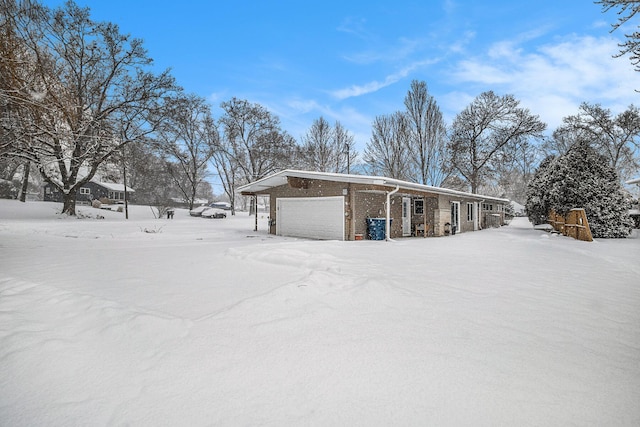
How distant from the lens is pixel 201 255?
7.27 m

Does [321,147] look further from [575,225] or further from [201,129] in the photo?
[575,225]

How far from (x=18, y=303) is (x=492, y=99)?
28512mm

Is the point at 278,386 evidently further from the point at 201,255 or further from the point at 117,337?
the point at 201,255

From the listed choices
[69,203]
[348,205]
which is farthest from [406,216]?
[69,203]

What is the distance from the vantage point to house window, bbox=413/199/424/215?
15406mm

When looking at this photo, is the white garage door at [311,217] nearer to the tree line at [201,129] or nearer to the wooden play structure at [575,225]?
the tree line at [201,129]

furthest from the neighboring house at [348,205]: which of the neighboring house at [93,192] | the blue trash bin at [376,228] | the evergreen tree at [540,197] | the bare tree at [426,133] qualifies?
the neighboring house at [93,192]

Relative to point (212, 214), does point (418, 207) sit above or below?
above

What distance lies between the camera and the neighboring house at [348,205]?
1164 cm

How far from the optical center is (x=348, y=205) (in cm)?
1169

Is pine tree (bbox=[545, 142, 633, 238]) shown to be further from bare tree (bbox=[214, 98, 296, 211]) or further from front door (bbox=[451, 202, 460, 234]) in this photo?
bare tree (bbox=[214, 98, 296, 211])

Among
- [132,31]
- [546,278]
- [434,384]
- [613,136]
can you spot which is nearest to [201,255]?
[434,384]

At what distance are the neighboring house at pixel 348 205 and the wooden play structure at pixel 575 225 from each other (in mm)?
4805

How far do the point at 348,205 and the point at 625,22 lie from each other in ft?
27.9
